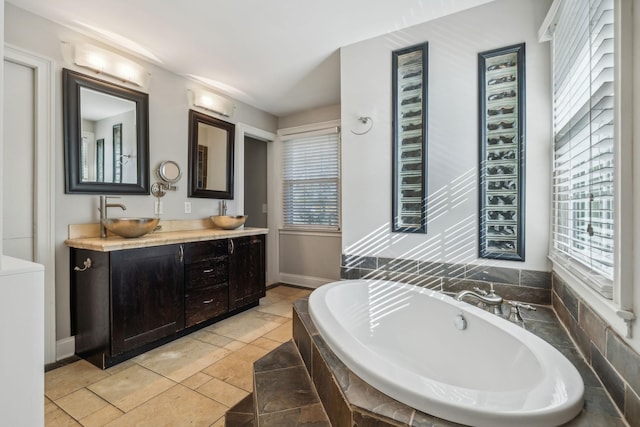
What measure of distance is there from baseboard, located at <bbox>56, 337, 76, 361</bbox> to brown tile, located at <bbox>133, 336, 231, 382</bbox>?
0.52m

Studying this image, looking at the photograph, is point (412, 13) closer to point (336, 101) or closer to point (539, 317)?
point (336, 101)

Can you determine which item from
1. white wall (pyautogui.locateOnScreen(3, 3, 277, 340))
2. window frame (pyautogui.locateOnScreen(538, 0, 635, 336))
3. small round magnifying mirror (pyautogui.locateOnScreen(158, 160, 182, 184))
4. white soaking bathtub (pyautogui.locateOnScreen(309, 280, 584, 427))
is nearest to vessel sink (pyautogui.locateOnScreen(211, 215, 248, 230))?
white wall (pyautogui.locateOnScreen(3, 3, 277, 340))

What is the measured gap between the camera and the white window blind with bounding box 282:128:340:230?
4094mm

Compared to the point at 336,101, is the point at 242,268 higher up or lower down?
A: lower down

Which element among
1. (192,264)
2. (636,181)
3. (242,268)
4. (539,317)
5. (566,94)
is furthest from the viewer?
(242,268)

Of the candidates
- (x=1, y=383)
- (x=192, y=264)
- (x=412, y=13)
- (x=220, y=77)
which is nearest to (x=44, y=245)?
(x=192, y=264)

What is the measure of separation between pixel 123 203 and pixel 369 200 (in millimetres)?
2128

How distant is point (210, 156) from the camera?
137 inches

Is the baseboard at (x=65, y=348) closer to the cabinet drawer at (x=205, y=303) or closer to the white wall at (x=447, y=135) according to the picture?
the cabinet drawer at (x=205, y=303)

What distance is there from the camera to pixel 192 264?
105 inches

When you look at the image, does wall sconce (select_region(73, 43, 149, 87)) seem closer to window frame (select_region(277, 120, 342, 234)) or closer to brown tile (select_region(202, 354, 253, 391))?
window frame (select_region(277, 120, 342, 234))

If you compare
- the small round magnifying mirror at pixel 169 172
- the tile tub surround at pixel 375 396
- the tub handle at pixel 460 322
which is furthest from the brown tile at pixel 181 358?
the tub handle at pixel 460 322

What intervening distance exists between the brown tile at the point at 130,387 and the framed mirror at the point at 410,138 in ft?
6.44

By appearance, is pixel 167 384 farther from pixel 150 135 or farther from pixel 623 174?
pixel 623 174
